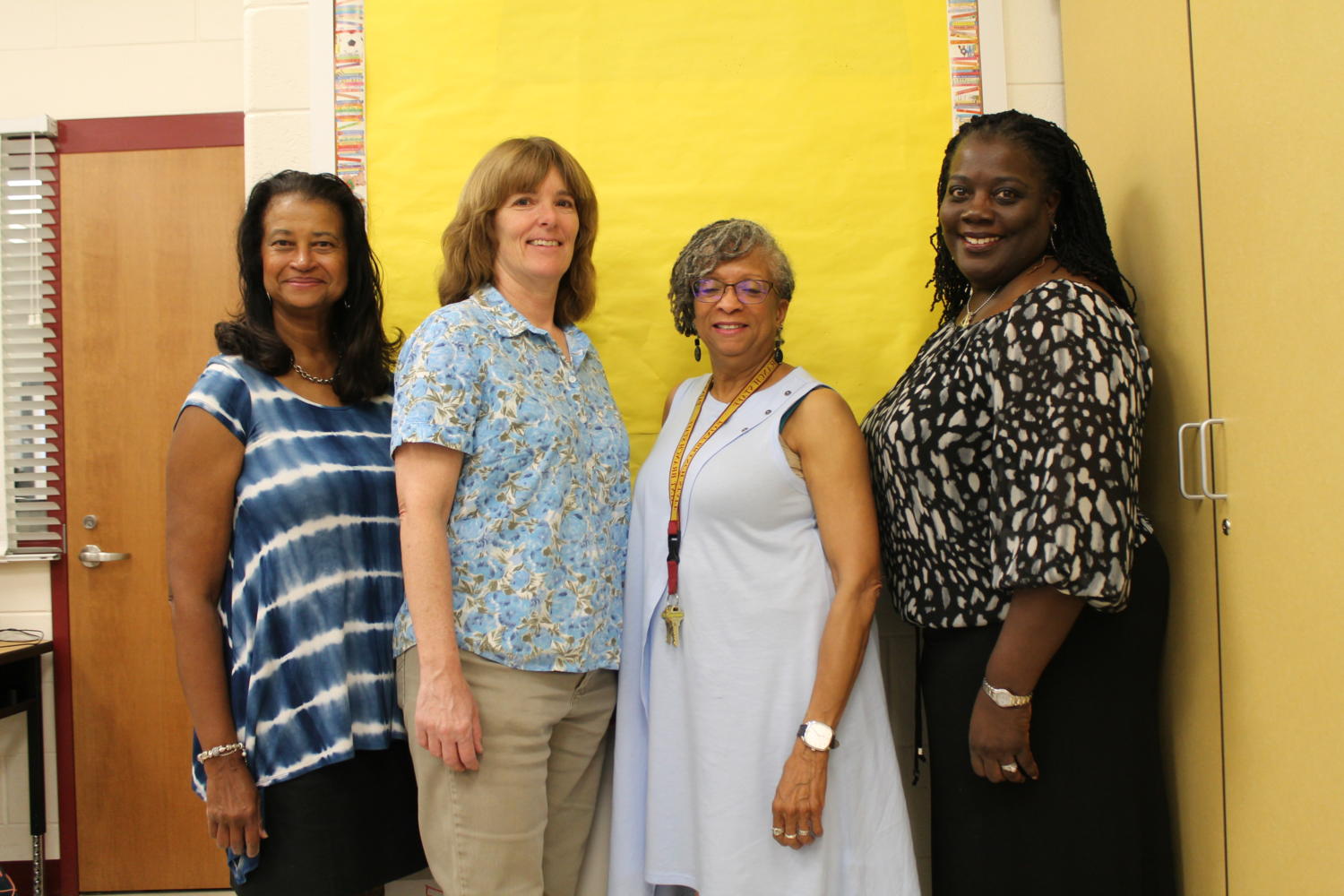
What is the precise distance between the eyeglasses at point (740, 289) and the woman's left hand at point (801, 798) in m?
0.85

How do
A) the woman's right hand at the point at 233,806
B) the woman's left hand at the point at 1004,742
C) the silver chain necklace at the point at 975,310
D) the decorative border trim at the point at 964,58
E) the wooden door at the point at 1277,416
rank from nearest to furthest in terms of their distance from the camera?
the wooden door at the point at 1277,416
the woman's left hand at the point at 1004,742
the woman's right hand at the point at 233,806
the silver chain necklace at the point at 975,310
the decorative border trim at the point at 964,58

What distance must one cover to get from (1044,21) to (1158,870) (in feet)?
6.34

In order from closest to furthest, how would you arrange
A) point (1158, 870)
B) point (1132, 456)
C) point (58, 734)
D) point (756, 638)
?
point (1132, 456), point (1158, 870), point (756, 638), point (58, 734)

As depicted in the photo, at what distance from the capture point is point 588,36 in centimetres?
216

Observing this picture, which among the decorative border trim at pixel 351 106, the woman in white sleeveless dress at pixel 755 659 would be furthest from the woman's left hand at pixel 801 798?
the decorative border trim at pixel 351 106

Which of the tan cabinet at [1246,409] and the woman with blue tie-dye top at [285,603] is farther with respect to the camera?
the woman with blue tie-dye top at [285,603]

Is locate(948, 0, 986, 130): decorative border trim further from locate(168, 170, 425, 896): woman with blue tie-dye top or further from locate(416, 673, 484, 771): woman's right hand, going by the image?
locate(416, 673, 484, 771): woman's right hand

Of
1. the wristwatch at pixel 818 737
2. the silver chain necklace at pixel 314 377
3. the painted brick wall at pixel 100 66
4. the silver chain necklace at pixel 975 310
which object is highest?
the painted brick wall at pixel 100 66

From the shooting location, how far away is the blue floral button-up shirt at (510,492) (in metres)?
1.49

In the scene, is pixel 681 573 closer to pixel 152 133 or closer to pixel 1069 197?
pixel 1069 197

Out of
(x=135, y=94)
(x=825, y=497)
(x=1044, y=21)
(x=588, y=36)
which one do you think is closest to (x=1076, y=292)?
(x=825, y=497)

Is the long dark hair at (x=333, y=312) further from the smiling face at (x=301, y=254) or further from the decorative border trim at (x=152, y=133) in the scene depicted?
the decorative border trim at (x=152, y=133)

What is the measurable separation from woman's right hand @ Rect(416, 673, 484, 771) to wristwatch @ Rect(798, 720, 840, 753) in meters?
0.57

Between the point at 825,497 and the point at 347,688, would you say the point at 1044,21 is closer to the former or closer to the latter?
the point at 825,497
